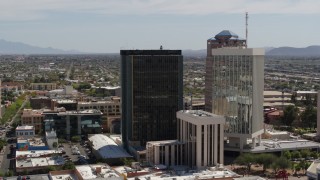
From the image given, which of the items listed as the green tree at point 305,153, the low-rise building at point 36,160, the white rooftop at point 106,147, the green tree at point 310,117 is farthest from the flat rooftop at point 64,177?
the green tree at point 310,117

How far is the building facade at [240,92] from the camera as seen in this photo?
205ft

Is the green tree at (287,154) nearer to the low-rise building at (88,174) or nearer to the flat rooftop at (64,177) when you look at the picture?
the low-rise building at (88,174)

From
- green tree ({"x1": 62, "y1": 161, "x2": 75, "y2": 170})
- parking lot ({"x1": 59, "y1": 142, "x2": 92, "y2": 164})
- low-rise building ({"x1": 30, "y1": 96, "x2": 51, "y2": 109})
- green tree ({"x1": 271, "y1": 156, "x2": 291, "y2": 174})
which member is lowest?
parking lot ({"x1": 59, "y1": 142, "x2": 92, "y2": 164})

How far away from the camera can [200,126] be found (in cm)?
5509

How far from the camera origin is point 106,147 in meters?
66.8

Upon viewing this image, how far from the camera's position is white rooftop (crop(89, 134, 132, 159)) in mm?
61862

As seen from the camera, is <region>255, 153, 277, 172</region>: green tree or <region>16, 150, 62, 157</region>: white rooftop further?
<region>16, 150, 62, 157</region>: white rooftop

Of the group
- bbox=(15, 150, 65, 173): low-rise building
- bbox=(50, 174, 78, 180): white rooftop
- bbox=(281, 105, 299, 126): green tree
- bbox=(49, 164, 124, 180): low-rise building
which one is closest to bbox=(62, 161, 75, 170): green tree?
bbox=(15, 150, 65, 173): low-rise building

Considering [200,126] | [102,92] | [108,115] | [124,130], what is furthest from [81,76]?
[200,126]

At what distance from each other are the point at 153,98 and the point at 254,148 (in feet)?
45.5

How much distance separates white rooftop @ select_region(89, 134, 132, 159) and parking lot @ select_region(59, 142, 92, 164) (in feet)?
4.92

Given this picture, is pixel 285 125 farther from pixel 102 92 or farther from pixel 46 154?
pixel 102 92

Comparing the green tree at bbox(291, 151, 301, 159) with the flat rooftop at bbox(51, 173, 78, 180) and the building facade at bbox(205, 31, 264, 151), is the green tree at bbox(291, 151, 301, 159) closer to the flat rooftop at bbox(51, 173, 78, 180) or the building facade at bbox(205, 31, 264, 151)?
the building facade at bbox(205, 31, 264, 151)

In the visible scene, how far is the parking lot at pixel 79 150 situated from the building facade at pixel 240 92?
1787 cm
